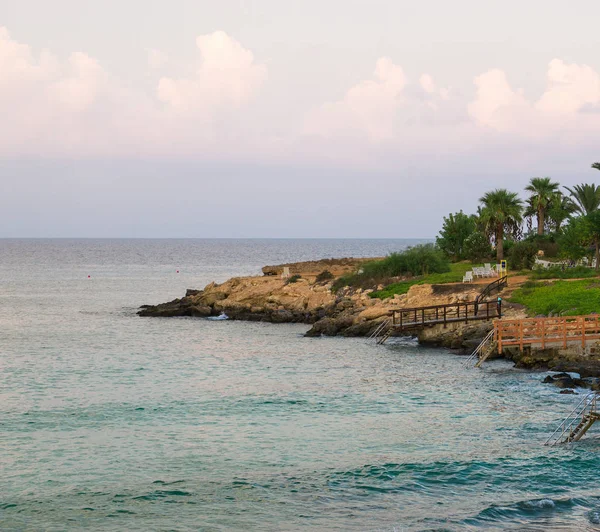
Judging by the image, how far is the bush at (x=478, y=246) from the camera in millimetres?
73000

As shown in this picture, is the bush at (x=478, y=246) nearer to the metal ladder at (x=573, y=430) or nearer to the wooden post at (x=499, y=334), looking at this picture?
the wooden post at (x=499, y=334)

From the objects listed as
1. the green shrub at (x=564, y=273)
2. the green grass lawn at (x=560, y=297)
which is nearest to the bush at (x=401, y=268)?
the green shrub at (x=564, y=273)

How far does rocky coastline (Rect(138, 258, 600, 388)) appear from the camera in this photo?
1431 inches

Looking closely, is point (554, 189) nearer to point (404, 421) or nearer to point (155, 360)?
point (155, 360)

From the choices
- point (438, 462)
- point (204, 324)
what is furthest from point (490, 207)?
point (438, 462)

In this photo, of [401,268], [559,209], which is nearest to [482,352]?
[401,268]

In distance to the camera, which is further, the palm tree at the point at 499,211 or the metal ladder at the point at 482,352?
the palm tree at the point at 499,211

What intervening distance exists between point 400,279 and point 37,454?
138 feet

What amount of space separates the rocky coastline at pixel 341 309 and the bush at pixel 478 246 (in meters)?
12.3

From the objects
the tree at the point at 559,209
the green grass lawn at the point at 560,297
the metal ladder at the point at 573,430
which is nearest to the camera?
the metal ladder at the point at 573,430

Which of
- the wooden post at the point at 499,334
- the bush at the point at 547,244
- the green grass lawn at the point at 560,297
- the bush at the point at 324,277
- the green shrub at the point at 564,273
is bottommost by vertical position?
the wooden post at the point at 499,334

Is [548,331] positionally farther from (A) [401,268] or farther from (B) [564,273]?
(A) [401,268]

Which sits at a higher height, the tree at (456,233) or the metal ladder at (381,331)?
the tree at (456,233)

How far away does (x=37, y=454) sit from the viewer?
912 inches
